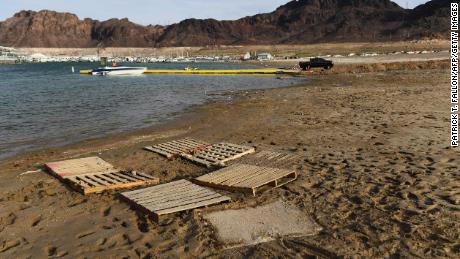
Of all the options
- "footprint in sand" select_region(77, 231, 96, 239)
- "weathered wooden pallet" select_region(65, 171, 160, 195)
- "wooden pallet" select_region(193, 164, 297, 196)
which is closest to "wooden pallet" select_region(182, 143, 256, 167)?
"wooden pallet" select_region(193, 164, 297, 196)

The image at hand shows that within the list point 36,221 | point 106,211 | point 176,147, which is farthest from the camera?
point 176,147

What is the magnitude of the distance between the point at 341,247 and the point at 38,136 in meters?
14.7

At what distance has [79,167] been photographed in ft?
35.7

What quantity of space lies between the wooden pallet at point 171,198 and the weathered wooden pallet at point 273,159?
101 inches

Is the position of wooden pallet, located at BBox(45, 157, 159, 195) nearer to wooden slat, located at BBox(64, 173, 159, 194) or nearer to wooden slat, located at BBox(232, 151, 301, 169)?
wooden slat, located at BBox(64, 173, 159, 194)

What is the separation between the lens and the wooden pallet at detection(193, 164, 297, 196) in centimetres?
865

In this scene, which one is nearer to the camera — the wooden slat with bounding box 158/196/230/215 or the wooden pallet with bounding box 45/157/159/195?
the wooden slat with bounding box 158/196/230/215

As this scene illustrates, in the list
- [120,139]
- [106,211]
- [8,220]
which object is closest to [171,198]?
[106,211]

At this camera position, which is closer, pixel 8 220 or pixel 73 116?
pixel 8 220

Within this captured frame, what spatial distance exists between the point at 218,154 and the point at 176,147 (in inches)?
69.4

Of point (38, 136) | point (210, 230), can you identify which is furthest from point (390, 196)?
point (38, 136)

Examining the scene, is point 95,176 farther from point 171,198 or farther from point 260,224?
point 260,224

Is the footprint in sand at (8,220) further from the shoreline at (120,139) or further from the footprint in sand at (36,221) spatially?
the shoreline at (120,139)

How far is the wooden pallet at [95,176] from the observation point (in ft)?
30.5
